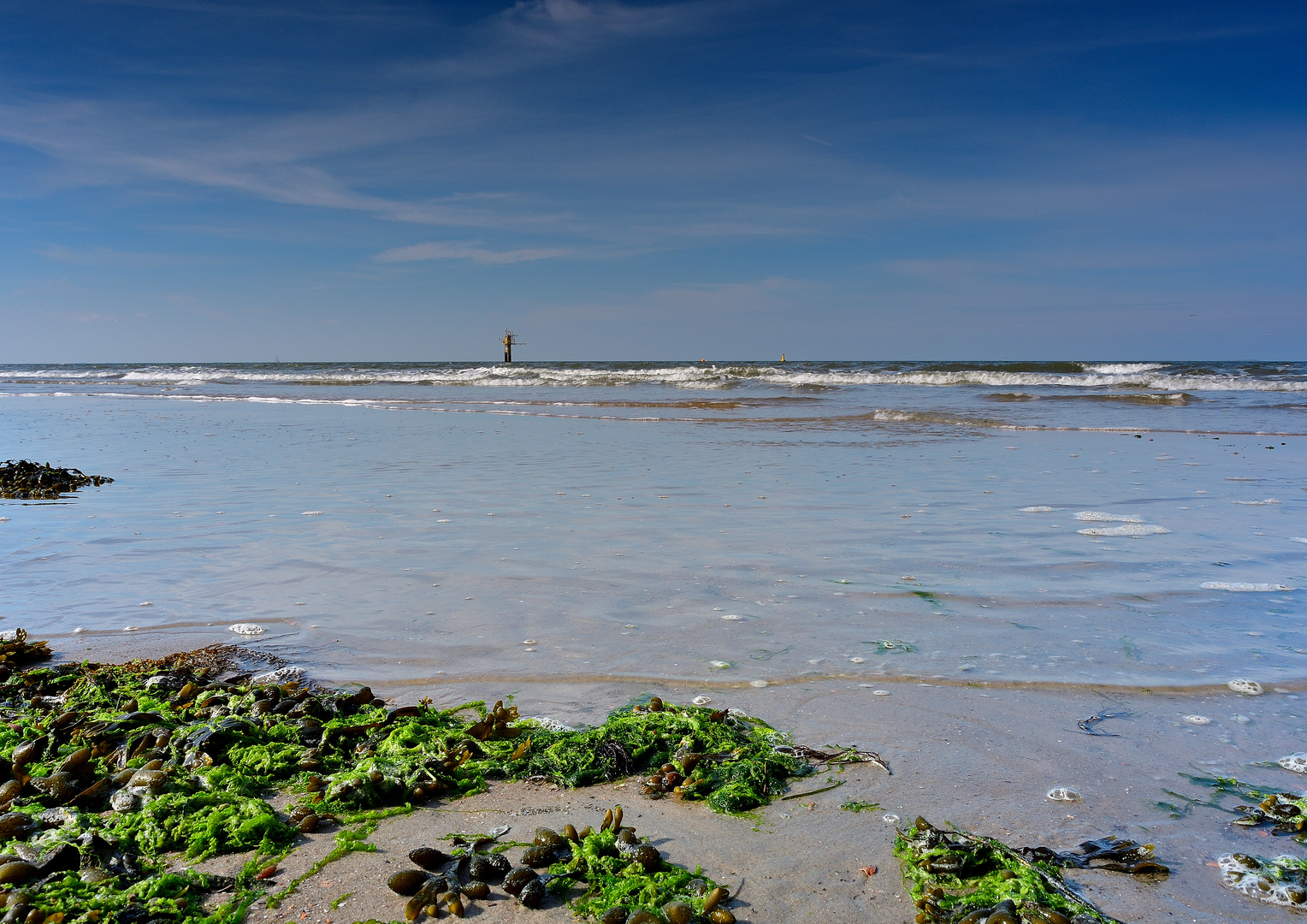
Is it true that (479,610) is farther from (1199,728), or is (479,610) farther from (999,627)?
(1199,728)

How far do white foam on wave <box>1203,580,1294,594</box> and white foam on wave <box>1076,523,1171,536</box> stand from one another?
1.19 metres

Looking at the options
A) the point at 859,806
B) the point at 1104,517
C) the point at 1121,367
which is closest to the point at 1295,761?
the point at 859,806

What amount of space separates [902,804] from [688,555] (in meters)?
2.84

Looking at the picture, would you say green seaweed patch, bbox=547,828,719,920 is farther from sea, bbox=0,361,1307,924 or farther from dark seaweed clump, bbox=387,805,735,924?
sea, bbox=0,361,1307,924

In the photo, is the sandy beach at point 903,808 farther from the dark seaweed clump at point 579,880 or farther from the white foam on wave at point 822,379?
the white foam on wave at point 822,379

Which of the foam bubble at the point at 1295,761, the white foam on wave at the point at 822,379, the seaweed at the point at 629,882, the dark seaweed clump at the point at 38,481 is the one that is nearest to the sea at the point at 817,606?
the foam bubble at the point at 1295,761

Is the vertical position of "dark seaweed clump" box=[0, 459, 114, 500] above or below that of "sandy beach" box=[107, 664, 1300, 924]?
above

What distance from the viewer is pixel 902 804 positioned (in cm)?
231

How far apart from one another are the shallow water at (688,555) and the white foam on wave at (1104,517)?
0.06 m

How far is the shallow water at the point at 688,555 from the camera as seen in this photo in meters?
3.51

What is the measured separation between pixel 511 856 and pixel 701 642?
1689 millimetres

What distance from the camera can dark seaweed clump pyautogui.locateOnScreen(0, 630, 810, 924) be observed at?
1.98m

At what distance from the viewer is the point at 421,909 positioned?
6.07ft

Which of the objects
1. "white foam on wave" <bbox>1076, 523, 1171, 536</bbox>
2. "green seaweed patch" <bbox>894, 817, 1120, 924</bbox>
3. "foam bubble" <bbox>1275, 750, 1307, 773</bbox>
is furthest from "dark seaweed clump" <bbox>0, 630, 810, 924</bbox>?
"white foam on wave" <bbox>1076, 523, 1171, 536</bbox>
